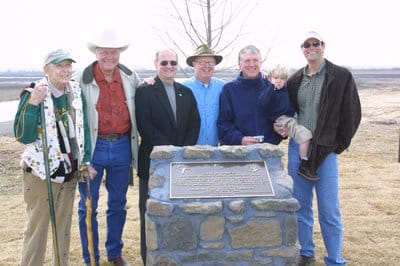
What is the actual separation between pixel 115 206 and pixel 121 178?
0.33m

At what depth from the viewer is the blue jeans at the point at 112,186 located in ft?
14.4

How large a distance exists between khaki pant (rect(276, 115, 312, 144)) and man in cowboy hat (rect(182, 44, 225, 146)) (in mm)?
741

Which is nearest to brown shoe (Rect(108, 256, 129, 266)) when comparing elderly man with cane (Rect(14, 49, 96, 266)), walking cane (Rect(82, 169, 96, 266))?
walking cane (Rect(82, 169, 96, 266))

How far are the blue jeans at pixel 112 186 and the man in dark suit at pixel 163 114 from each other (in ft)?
0.59

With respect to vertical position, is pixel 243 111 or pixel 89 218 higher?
pixel 243 111

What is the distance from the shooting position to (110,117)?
4.35 meters

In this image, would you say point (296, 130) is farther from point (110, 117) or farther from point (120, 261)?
point (120, 261)

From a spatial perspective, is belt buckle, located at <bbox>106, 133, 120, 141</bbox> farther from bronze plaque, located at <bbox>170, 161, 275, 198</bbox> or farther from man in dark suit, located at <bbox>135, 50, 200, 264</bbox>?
bronze plaque, located at <bbox>170, 161, 275, 198</bbox>

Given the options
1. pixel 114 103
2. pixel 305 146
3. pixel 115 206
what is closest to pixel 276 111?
pixel 305 146

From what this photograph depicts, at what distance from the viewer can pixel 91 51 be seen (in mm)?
4457

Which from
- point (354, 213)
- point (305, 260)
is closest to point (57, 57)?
point (305, 260)

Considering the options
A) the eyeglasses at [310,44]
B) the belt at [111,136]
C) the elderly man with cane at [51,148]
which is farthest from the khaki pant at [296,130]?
the elderly man with cane at [51,148]

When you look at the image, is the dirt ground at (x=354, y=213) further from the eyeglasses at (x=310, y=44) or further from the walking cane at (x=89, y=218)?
the eyeglasses at (x=310, y=44)

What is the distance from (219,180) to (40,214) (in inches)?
60.6
